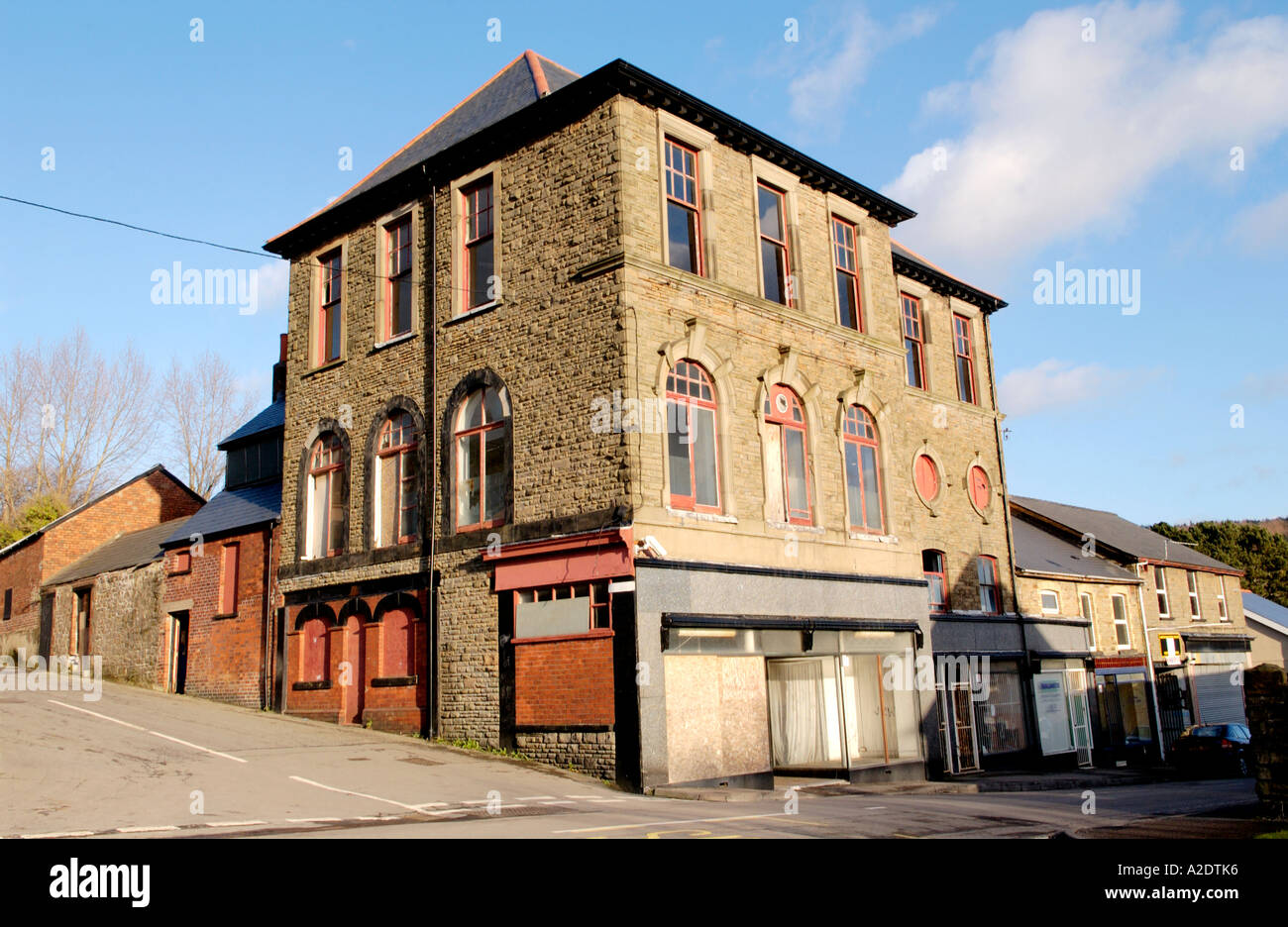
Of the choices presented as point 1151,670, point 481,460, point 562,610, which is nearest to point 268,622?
point 481,460

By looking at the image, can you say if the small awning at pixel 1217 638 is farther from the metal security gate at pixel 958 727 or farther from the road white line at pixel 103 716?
the road white line at pixel 103 716

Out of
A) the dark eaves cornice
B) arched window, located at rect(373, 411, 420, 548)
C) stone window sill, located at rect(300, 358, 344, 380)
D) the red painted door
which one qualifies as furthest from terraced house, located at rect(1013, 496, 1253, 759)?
stone window sill, located at rect(300, 358, 344, 380)

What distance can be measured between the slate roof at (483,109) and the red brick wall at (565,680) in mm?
10072

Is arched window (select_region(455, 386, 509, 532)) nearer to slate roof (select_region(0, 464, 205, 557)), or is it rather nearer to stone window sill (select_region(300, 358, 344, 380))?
stone window sill (select_region(300, 358, 344, 380))

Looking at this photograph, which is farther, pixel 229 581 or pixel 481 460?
pixel 229 581

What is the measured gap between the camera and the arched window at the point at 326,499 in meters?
21.8

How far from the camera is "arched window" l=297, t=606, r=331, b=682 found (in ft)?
69.5

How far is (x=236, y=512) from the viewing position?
24.9 meters

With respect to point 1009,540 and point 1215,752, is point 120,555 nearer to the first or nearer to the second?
point 1009,540

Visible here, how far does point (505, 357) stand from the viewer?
60.8 feet

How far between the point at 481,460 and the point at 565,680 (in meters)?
4.77

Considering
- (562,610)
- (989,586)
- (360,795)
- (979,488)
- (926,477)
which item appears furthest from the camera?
(979,488)
